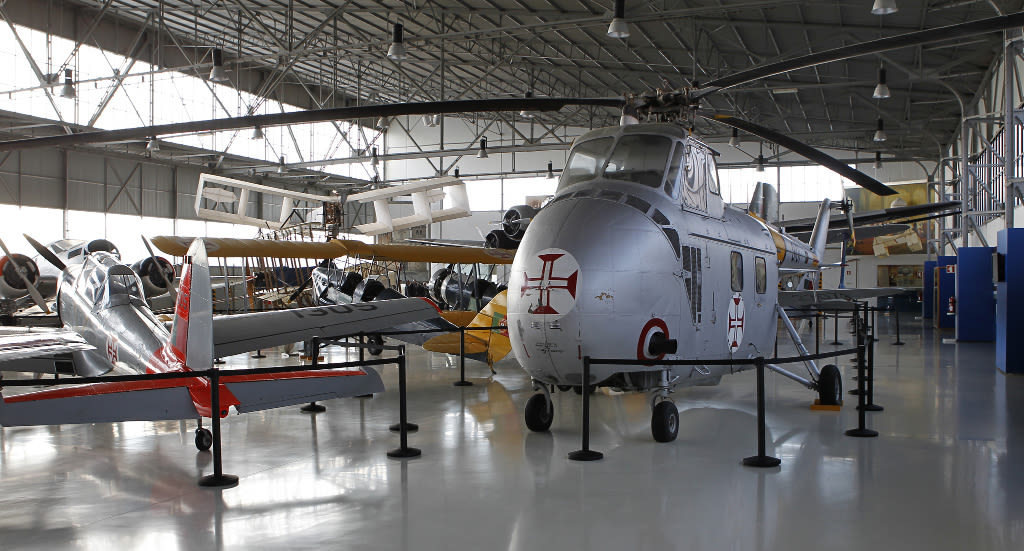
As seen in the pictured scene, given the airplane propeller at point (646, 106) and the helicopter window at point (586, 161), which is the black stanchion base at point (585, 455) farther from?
the airplane propeller at point (646, 106)

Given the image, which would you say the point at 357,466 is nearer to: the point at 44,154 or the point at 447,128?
the point at 44,154

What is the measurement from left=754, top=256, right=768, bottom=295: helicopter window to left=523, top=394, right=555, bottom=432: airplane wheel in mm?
2767

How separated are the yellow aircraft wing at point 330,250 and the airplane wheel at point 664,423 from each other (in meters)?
5.94

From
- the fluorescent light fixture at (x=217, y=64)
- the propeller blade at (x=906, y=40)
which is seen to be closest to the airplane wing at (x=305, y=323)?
the propeller blade at (x=906, y=40)

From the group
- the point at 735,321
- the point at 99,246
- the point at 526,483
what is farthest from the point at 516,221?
the point at 526,483

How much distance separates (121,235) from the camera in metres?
31.0

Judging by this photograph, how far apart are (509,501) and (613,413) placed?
356cm

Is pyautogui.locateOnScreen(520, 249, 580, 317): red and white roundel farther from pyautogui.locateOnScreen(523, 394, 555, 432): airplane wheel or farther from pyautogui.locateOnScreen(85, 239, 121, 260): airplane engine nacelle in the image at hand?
pyautogui.locateOnScreen(85, 239, 121, 260): airplane engine nacelle

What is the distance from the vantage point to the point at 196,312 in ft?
20.9

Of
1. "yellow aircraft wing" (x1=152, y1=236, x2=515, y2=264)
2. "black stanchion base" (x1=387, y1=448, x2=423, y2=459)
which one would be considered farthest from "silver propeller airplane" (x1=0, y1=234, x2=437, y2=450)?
"yellow aircraft wing" (x1=152, y1=236, x2=515, y2=264)

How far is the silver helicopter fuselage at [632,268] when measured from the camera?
6.20 m

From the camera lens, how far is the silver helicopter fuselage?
6203 millimetres

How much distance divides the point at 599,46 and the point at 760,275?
677 inches

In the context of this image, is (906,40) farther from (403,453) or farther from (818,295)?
(403,453)
